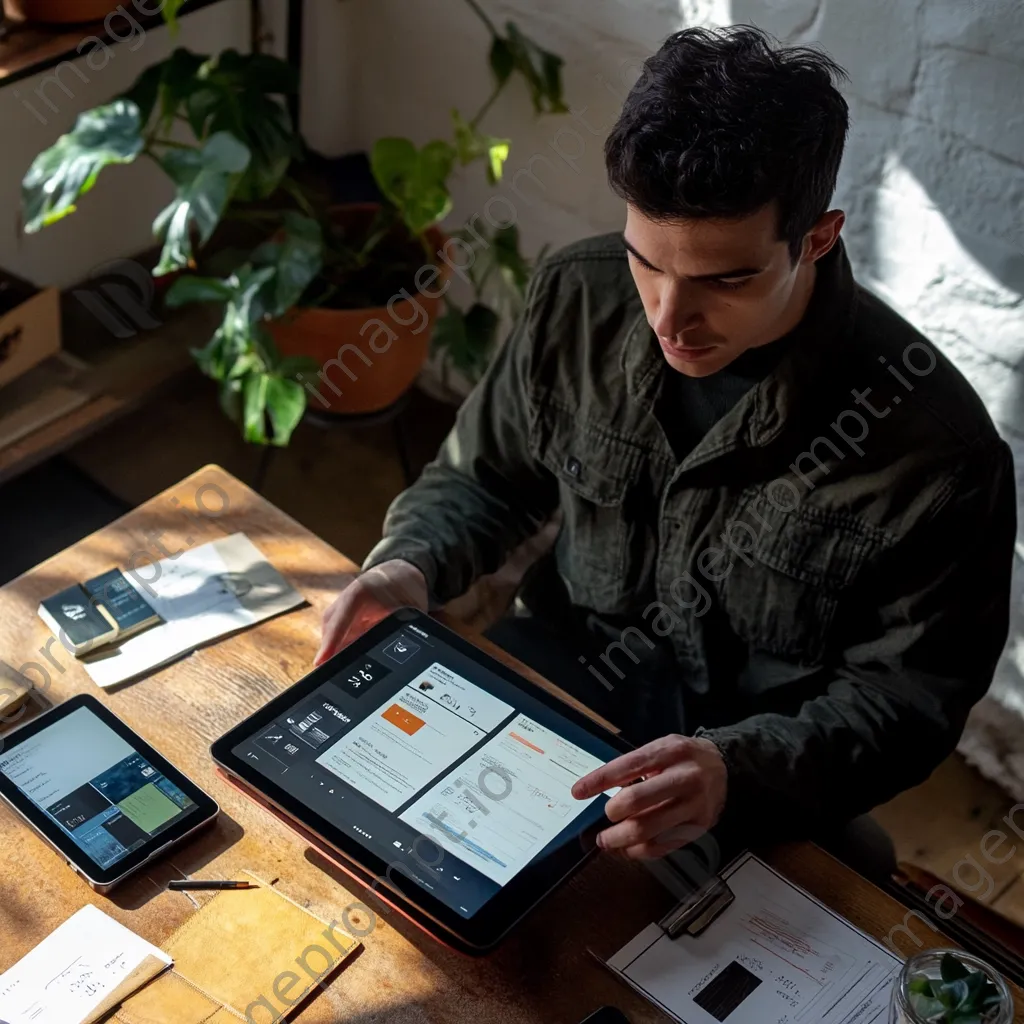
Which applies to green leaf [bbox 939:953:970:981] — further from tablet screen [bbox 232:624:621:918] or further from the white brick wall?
the white brick wall

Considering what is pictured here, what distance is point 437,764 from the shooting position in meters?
1.19

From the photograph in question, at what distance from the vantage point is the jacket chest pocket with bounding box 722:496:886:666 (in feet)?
4.48

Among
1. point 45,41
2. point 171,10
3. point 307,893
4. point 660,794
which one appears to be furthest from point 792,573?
point 45,41

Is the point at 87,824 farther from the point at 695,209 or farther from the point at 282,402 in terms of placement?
the point at 282,402

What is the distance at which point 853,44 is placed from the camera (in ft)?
5.81

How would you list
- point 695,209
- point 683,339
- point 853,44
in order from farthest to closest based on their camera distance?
point 853,44
point 683,339
point 695,209

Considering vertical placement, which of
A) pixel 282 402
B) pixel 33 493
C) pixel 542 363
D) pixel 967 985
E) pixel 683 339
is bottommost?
pixel 33 493

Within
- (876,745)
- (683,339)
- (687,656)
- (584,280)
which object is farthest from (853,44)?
(876,745)

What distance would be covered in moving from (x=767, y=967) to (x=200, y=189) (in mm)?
A: 1344

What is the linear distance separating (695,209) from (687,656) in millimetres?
580

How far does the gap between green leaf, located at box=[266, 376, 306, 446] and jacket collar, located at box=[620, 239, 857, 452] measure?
3.12 feet

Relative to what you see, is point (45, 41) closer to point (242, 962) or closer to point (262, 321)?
point (262, 321)

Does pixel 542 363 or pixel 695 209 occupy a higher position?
pixel 695 209

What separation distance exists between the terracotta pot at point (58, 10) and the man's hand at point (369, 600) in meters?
1.14
